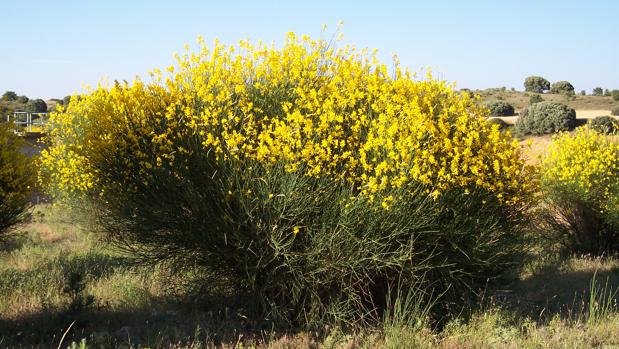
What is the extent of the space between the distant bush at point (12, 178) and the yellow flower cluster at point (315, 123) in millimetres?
694

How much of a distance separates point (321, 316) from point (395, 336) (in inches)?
46.4

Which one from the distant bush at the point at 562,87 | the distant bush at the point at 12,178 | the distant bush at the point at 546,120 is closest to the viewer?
the distant bush at the point at 12,178

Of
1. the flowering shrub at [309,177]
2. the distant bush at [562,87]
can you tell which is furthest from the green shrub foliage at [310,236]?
the distant bush at [562,87]

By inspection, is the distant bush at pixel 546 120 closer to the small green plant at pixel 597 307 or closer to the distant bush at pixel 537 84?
the small green plant at pixel 597 307

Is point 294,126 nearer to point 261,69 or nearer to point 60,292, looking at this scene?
point 261,69

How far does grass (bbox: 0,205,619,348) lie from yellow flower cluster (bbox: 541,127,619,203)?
2.74 metres

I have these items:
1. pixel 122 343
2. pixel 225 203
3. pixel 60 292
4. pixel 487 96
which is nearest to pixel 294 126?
pixel 225 203

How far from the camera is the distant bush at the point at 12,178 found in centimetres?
702

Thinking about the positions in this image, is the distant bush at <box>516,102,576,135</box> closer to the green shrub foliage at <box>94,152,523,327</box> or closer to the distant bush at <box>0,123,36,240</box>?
the green shrub foliage at <box>94,152,523,327</box>

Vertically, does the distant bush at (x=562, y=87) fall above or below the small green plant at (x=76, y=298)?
above

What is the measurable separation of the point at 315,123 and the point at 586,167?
7.74 m

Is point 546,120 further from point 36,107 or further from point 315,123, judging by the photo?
point 36,107

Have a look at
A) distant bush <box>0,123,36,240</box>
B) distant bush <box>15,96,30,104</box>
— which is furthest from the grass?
distant bush <box>15,96,30,104</box>

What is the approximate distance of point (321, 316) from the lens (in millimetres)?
6699
